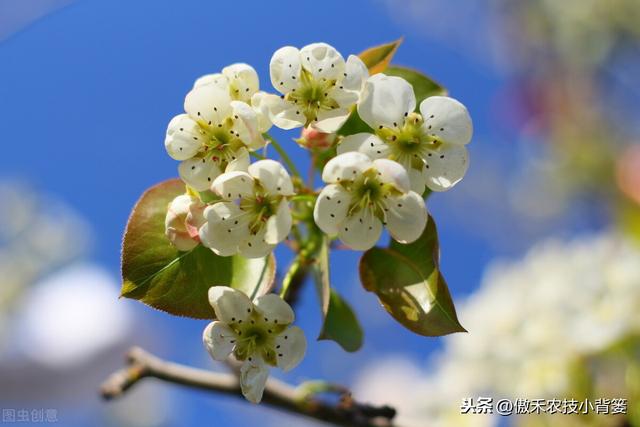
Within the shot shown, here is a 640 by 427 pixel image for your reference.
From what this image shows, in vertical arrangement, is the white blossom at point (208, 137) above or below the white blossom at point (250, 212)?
above

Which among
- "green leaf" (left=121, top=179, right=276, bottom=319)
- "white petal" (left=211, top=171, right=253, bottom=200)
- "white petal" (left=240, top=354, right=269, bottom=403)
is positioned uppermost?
"white petal" (left=211, top=171, right=253, bottom=200)

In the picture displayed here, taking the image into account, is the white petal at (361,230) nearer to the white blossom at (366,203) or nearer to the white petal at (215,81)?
the white blossom at (366,203)

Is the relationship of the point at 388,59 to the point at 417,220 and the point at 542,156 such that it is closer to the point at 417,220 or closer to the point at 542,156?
the point at 417,220

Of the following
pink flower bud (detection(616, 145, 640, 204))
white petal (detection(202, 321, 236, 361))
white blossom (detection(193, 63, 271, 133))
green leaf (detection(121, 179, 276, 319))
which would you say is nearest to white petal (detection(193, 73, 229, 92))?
white blossom (detection(193, 63, 271, 133))

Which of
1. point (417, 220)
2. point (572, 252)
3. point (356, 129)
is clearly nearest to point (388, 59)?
point (356, 129)

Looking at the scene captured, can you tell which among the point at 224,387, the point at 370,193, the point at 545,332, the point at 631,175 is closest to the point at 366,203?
the point at 370,193

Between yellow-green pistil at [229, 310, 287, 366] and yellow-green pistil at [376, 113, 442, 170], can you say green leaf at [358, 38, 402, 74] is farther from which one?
yellow-green pistil at [229, 310, 287, 366]

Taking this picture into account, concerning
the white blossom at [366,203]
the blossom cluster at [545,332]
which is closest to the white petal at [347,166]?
the white blossom at [366,203]
